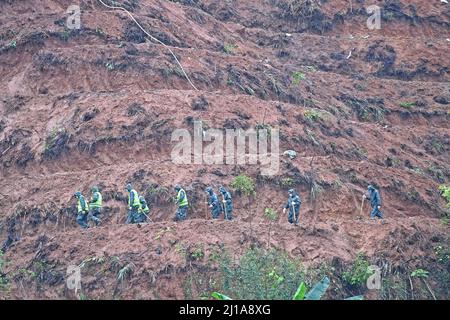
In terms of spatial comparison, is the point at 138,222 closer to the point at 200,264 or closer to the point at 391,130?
the point at 200,264

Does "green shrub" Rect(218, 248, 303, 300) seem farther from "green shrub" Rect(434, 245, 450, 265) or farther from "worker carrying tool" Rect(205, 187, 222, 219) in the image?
"green shrub" Rect(434, 245, 450, 265)

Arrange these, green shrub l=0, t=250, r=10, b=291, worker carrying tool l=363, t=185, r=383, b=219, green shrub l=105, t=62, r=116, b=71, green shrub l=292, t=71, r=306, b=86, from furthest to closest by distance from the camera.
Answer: green shrub l=292, t=71, r=306, b=86, green shrub l=105, t=62, r=116, b=71, worker carrying tool l=363, t=185, r=383, b=219, green shrub l=0, t=250, r=10, b=291

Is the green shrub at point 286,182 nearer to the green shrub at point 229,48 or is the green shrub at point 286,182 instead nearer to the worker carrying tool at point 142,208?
the worker carrying tool at point 142,208

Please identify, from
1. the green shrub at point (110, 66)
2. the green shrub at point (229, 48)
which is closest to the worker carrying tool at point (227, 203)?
the green shrub at point (110, 66)

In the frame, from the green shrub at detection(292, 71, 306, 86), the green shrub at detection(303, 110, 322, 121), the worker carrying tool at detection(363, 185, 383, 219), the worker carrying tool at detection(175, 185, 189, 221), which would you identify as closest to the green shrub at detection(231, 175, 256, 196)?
the worker carrying tool at detection(175, 185, 189, 221)
